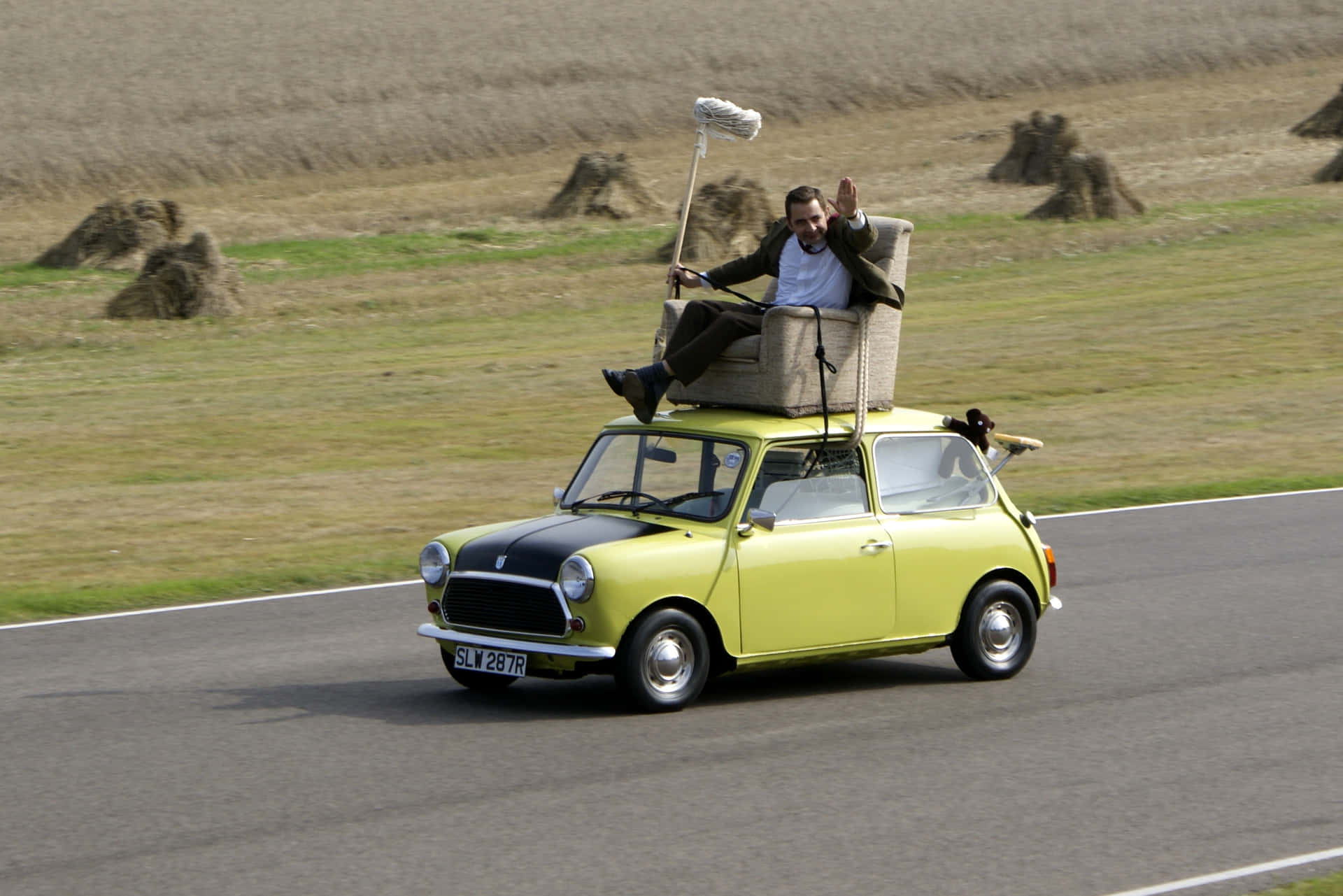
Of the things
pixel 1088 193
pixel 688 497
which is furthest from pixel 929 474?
pixel 1088 193

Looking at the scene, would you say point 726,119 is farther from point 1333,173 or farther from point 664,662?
point 1333,173

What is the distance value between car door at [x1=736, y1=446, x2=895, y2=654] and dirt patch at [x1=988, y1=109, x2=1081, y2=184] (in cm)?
3322

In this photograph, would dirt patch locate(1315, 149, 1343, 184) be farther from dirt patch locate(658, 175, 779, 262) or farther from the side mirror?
the side mirror

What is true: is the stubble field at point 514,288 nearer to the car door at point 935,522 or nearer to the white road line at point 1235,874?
the car door at point 935,522

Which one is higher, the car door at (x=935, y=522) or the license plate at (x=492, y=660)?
the car door at (x=935, y=522)

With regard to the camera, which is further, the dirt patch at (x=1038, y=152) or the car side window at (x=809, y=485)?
the dirt patch at (x=1038, y=152)

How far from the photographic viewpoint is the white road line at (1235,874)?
22.6 ft

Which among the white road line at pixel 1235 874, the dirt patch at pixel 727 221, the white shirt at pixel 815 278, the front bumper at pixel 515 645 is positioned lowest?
the white road line at pixel 1235 874

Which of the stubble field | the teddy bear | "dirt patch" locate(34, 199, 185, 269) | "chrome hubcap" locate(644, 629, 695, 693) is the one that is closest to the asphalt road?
"chrome hubcap" locate(644, 629, 695, 693)

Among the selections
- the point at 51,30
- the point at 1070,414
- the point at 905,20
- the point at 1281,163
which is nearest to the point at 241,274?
the point at 1070,414

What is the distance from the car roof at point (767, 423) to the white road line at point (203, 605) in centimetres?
376

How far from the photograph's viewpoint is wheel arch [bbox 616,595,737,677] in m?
9.16

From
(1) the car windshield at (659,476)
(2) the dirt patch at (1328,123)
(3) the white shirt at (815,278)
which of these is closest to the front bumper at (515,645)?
(1) the car windshield at (659,476)

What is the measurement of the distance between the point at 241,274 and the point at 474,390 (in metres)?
9.83
